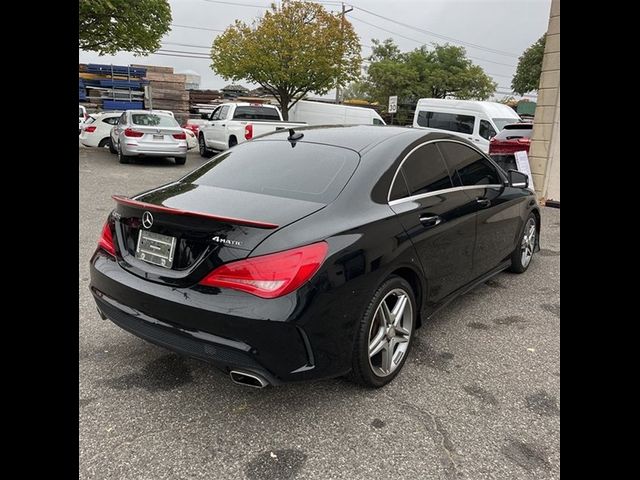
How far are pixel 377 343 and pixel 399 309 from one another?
26 cm

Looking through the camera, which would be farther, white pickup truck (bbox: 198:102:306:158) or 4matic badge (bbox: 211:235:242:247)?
white pickup truck (bbox: 198:102:306:158)

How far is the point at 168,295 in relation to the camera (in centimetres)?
244

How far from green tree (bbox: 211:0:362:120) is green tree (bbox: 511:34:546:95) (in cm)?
2650

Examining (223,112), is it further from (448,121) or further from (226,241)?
(226,241)

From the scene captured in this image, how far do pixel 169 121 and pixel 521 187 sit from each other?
37.7ft

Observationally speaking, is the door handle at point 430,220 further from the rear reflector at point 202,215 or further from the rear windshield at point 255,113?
the rear windshield at point 255,113

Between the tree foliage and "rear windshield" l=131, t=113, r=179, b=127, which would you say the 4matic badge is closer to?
"rear windshield" l=131, t=113, r=179, b=127

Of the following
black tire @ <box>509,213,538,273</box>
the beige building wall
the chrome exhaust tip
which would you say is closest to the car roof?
the chrome exhaust tip

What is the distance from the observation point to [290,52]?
21.4 metres

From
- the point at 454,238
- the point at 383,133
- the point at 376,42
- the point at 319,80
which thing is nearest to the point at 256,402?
the point at 454,238

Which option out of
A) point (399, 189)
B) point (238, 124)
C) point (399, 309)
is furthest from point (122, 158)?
point (399, 309)

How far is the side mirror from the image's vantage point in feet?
15.1

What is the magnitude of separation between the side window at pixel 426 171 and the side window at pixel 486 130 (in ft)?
34.5
